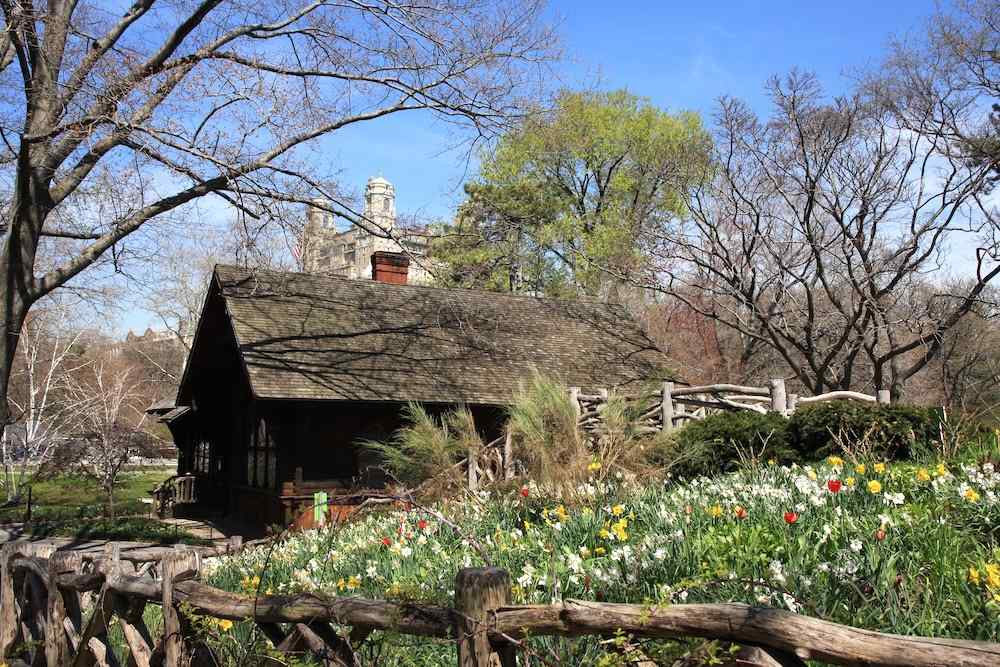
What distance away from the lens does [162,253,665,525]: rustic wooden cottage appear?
15586 millimetres

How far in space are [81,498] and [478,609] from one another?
95.7 feet

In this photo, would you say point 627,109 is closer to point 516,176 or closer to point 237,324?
point 516,176

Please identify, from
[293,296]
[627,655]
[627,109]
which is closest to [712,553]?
[627,655]

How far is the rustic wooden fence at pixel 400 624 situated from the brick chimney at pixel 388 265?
15.8 m

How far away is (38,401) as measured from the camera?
129 feet

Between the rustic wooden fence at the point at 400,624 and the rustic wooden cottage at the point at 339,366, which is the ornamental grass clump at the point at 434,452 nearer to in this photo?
the rustic wooden cottage at the point at 339,366

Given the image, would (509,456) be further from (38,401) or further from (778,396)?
(38,401)

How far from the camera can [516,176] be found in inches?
1401

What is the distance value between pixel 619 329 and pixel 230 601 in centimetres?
1872

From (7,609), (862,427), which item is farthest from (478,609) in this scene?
(862,427)

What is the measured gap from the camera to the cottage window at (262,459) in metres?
16.6

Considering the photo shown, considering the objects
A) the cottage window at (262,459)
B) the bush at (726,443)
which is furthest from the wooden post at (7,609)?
the cottage window at (262,459)

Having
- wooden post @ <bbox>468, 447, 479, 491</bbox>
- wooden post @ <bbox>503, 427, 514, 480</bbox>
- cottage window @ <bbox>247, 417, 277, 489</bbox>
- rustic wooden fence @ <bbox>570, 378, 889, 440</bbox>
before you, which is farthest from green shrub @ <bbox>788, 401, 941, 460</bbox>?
cottage window @ <bbox>247, 417, 277, 489</bbox>

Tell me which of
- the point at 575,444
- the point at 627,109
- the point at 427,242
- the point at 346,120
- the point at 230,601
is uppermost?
the point at 627,109
